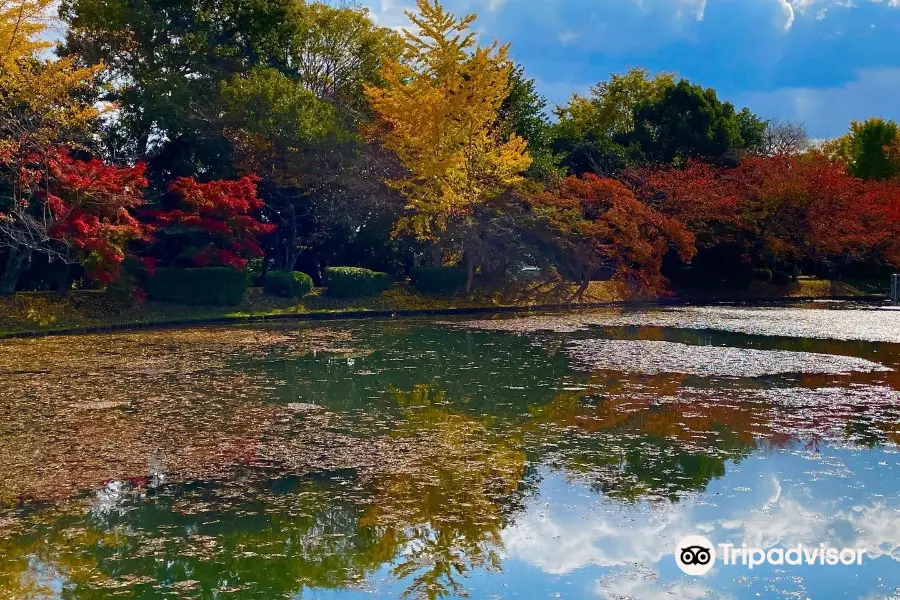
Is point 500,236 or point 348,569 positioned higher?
point 500,236

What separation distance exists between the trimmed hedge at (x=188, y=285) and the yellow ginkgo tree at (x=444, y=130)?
6.42 metres

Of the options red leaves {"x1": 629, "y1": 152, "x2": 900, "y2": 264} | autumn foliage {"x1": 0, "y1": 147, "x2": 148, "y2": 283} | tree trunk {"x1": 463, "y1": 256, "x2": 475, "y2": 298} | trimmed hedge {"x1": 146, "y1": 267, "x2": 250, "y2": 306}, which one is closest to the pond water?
autumn foliage {"x1": 0, "y1": 147, "x2": 148, "y2": 283}

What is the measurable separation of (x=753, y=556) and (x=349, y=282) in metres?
21.2

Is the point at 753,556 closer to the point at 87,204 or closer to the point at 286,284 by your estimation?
the point at 87,204

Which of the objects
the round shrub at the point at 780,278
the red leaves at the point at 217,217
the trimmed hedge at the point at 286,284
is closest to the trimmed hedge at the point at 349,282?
the trimmed hedge at the point at 286,284

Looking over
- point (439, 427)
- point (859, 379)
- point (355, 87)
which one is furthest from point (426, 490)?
point (355, 87)

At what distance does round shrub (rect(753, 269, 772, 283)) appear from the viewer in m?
35.5

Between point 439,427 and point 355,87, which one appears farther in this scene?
point 355,87

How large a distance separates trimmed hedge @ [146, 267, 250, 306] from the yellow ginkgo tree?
253 inches

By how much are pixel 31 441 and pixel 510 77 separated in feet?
89.1

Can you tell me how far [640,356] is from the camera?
14562 mm

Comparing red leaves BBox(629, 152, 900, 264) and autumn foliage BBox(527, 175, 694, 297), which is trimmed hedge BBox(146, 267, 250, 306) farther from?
red leaves BBox(629, 152, 900, 264)

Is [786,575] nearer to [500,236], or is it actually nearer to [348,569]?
[348,569]

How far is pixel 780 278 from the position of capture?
35469 millimetres
